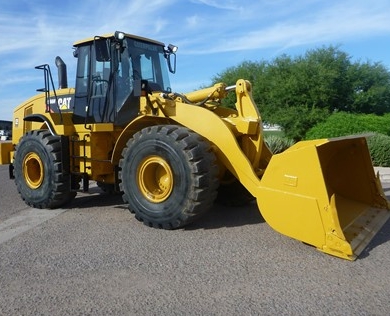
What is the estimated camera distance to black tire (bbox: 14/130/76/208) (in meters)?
6.70

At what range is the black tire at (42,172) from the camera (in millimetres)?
6699

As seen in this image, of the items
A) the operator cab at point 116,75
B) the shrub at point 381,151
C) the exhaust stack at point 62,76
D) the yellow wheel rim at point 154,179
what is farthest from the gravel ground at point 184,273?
the shrub at point 381,151

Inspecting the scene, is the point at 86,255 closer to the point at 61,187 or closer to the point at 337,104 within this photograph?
the point at 61,187

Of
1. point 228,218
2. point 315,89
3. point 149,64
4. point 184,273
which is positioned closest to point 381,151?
point 315,89

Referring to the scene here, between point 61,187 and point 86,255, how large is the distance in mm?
2492

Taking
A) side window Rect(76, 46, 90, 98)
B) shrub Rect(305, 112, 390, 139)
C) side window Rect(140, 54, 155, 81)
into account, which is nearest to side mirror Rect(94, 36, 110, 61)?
side window Rect(140, 54, 155, 81)

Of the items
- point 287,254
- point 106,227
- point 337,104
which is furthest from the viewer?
point 337,104

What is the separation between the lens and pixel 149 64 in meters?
6.99

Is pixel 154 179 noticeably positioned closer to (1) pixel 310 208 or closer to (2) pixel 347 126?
(1) pixel 310 208

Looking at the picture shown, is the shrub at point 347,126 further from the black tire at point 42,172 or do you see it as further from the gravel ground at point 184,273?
the black tire at point 42,172

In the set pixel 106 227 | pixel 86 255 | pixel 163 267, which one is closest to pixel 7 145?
pixel 106 227

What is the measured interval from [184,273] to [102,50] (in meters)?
3.80

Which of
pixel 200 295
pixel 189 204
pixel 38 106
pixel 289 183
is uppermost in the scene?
pixel 38 106

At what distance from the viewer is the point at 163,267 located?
4.16 metres
